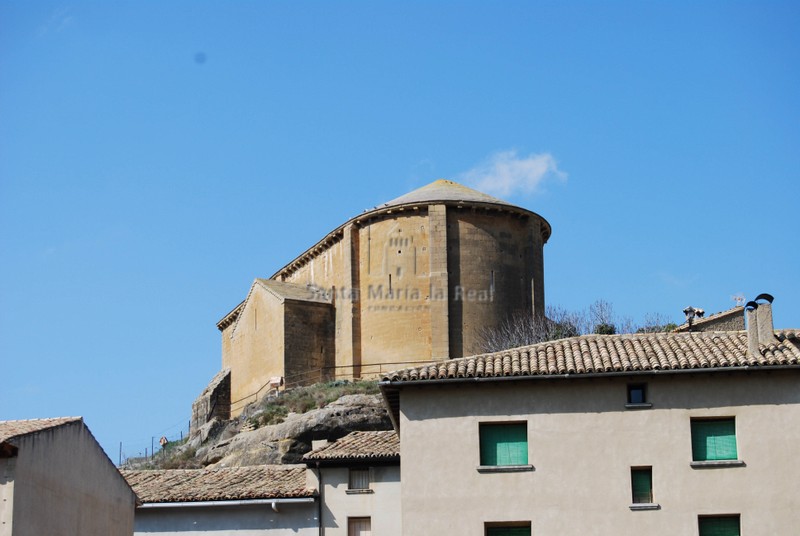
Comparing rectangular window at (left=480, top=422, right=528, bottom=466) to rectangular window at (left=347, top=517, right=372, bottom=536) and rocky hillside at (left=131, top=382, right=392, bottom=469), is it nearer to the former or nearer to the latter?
rectangular window at (left=347, top=517, right=372, bottom=536)

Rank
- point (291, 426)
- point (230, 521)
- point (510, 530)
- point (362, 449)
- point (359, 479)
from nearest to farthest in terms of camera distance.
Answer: point (510, 530)
point (359, 479)
point (230, 521)
point (362, 449)
point (291, 426)

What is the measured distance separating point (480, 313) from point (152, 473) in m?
24.7

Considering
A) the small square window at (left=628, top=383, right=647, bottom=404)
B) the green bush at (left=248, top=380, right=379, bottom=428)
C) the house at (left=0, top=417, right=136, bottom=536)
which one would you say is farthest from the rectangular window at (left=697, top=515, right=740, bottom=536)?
the green bush at (left=248, top=380, right=379, bottom=428)

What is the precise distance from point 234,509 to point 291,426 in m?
20.3

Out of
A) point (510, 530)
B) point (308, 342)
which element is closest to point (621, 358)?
point (510, 530)

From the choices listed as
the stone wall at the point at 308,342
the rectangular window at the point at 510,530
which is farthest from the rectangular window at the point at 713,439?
the stone wall at the point at 308,342

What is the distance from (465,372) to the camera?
30.5m

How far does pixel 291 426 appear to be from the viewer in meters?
55.6

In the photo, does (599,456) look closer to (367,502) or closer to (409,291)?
(367,502)

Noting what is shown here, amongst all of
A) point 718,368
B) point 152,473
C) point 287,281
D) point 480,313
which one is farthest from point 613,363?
point 287,281

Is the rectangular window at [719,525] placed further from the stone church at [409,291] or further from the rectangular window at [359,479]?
the stone church at [409,291]

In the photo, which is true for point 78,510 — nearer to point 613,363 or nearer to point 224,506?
point 224,506

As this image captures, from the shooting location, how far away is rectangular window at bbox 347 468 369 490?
34812 millimetres

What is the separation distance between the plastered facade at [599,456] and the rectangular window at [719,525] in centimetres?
22
